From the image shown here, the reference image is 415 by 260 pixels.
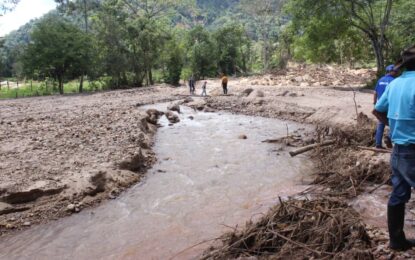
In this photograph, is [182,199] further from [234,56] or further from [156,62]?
[234,56]

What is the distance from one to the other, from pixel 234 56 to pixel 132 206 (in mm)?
40748

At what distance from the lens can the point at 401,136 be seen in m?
3.95

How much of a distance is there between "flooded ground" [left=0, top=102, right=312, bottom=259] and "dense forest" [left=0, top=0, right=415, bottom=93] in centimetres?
1500

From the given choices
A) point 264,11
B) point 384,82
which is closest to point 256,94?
point 384,82

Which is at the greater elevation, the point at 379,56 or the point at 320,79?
the point at 379,56

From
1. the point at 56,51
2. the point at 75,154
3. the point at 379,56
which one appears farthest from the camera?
the point at 56,51

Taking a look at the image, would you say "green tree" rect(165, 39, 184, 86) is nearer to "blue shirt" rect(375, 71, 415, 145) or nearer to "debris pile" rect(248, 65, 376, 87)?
"debris pile" rect(248, 65, 376, 87)

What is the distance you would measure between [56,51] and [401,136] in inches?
1234

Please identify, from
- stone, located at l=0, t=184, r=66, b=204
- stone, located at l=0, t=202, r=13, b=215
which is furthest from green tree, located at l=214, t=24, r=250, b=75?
stone, located at l=0, t=202, r=13, b=215

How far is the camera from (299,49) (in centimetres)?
3769

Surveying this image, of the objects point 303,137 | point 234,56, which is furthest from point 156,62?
point 303,137

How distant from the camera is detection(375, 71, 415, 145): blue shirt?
12.7 ft

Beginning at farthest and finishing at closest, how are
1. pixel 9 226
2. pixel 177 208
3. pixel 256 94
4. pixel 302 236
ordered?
pixel 256 94
pixel 177 208
pixel 9 226
pixel 302 236

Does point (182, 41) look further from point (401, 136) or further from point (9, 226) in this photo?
point (401, 136)
